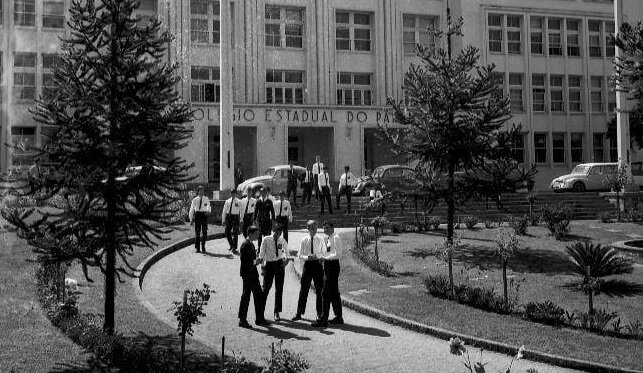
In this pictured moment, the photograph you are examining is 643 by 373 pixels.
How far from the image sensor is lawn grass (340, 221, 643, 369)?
34.0ft

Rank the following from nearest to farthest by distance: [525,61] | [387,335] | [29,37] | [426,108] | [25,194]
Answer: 1. [25,194]
2. [387,335]
3. [426,108]
4. [29,37]
5. [525,61]

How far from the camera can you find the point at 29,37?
3650 cm

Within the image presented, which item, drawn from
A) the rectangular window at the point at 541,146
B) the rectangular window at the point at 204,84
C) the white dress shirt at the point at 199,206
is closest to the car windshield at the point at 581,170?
the rectangular window at the point at 541,146

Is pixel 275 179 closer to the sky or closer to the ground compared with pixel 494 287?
closer to the sky

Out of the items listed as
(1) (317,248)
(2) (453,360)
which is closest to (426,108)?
(1) (317,248)

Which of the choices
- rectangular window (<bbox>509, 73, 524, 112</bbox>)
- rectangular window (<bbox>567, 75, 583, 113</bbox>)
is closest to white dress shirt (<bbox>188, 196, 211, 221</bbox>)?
rectangular window (<bbox>509, 73, 524, 112</bbox>)

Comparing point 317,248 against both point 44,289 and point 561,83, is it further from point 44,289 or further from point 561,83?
point 561,83

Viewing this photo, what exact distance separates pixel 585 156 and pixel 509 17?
10907 millimetres

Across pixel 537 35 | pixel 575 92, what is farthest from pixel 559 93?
pixel 537 35

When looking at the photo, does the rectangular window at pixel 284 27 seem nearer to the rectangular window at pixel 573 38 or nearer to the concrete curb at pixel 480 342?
the rectangular window at pixel 573 38

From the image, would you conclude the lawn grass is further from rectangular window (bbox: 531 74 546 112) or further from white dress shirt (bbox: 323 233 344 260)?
rectangular window (bbox: 531 74 546 112)

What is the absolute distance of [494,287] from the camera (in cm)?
1473

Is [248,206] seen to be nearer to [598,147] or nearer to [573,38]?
[598,147]

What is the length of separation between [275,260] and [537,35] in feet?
132
